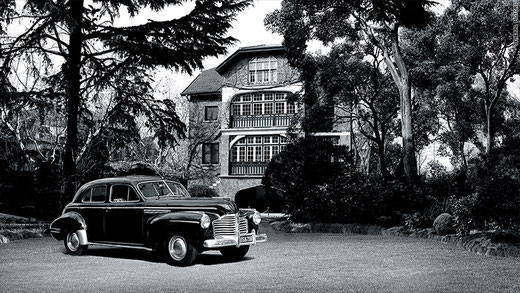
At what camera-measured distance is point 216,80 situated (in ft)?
168

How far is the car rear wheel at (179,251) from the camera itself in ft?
36.5

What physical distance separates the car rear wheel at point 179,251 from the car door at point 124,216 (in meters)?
0.82

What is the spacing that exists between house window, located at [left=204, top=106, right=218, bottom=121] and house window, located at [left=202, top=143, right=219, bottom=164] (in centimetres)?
203

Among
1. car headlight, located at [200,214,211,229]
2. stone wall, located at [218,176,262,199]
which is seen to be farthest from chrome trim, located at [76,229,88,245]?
stone wall, located at [218,176,262,199]

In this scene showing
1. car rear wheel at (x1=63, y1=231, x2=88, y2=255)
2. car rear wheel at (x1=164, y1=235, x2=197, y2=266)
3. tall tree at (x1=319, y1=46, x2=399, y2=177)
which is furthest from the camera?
tall tree at (x1=319, y1=46, x2=399, y2=177)

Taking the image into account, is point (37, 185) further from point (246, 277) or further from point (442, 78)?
point (442, 78)

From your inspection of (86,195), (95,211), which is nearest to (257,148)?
(86,195)

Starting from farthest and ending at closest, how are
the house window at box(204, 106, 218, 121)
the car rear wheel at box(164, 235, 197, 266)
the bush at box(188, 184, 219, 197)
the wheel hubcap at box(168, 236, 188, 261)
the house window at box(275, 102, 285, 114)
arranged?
the house window at box(204, 106, 218, 121)
the bush at box(188, 184, 219, 197)
the house window at box(275, 102, 285, 114)
the wheel hubcap at box(168, 236, 188, 261)
the car rear wheel at box(164, 235, 197, 266)

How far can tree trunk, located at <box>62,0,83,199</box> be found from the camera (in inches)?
824

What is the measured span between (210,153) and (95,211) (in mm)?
36160

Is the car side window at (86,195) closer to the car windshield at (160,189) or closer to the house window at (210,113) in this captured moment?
the car windshield at (160,189)

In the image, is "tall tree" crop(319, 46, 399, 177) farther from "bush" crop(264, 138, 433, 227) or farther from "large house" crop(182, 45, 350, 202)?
"large house" crop(182, 45, 350, 202)

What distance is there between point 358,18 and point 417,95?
34.3 ft

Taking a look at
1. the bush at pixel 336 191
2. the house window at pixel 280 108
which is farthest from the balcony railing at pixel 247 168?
the bush at pixel 336 191
